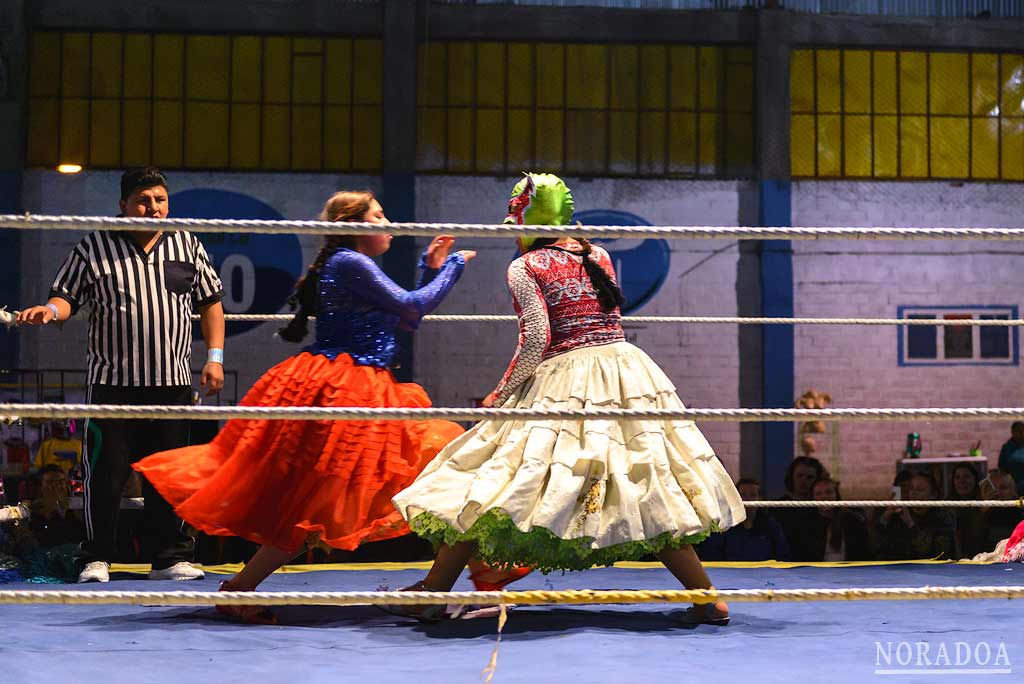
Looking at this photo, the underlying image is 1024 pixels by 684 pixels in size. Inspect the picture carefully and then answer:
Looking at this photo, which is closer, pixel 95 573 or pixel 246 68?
pixel 95 573

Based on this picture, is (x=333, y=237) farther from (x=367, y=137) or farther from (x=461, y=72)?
(x=461, y=72)

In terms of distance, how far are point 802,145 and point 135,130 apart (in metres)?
5.03

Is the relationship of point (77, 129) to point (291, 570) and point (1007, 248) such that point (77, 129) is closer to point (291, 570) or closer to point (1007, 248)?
point (291, 570)

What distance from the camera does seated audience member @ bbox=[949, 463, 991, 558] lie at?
442 centimetres

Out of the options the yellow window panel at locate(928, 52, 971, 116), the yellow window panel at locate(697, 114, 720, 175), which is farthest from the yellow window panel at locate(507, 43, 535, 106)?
the yellow window panel at locate(928, 52, 971, 116)

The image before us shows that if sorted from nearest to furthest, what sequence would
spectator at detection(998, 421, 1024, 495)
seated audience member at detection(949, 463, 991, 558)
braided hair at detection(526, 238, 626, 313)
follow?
braided hair at detection(526, 238, 626, 313) → seated audience member at detection(949, 463, 991, 558) → spectator at detection(998, 421, 1024, 495)

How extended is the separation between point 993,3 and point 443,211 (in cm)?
468

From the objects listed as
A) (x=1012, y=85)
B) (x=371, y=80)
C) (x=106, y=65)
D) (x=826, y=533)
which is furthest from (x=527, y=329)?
(x=1012, y=85)

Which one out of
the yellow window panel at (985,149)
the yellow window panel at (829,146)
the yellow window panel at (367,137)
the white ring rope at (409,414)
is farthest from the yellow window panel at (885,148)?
the white ring rope at (409,414)

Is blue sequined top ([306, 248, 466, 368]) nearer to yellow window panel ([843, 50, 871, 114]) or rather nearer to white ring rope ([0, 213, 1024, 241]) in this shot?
white ring rope ([0, 213, 1024, 241])

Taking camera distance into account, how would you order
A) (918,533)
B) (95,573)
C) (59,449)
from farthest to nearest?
(59,449), (918,533), (95,573)

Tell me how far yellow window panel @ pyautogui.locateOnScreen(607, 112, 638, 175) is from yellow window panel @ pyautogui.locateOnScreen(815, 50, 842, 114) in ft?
4.08

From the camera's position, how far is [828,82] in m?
9.27

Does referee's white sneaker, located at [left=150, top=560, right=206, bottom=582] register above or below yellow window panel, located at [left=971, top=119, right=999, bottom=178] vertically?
below
